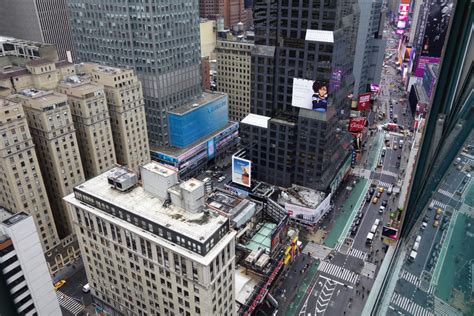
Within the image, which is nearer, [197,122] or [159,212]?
[159,212]

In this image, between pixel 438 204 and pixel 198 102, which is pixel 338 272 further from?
pixel 198 102

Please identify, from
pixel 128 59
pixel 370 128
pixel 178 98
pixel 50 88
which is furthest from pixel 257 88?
pixel 370 128

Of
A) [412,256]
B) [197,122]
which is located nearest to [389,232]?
[412,256]

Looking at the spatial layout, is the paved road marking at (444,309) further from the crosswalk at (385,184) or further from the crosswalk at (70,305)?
the crosswalk at (385,184)

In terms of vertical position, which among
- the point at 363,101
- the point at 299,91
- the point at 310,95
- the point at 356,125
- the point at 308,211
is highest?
the point at 299,91

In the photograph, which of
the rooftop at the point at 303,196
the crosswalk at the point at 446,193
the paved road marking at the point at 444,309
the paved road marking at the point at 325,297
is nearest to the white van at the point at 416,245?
the crosswalk at the point at 446,193

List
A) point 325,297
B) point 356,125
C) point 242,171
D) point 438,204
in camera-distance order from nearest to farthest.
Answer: point 438,204 < point 325,297 < point 242,171 < point 356,125

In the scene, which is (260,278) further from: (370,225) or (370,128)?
(370,128)

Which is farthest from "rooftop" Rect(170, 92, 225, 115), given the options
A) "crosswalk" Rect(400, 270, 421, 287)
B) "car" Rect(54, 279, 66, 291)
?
"crosswalk" Rect(400, 270, 421, 287)
